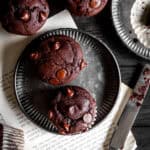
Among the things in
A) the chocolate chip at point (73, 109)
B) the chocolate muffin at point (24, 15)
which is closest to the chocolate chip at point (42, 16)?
the chocolate muffin at point (24, 15)

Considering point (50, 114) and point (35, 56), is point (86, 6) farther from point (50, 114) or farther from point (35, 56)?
point (50, 114)

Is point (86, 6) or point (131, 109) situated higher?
point (86, 6)

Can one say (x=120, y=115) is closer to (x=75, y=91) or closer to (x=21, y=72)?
(x=75, y=91)

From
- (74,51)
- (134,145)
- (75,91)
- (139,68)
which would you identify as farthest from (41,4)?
(134,145)

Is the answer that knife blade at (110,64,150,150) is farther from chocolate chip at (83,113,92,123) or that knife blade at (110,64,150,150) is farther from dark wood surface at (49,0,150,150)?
chocolate chip at (83,113,92,123)

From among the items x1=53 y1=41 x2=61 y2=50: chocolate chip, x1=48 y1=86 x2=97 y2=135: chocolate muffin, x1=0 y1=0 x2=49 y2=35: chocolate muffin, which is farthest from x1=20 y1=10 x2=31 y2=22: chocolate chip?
x1=48 y1=86 x2=97 y2=135: chocolate muffin

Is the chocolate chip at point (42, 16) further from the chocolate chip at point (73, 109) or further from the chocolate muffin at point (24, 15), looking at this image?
the chocolate chip at point (73, 109)

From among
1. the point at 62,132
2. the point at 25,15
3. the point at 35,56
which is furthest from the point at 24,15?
the point at 62,132
